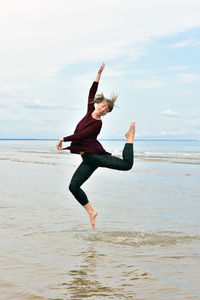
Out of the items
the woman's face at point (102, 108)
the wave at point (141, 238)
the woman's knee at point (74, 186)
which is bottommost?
the wave at point (141, 238)

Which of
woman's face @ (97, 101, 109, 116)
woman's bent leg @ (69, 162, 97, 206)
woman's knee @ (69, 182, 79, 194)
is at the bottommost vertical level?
woman's knee @ (69, 182, 79, 194)

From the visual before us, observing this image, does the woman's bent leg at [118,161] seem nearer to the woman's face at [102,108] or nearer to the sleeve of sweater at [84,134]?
the sleeve of sweater at [84,134]

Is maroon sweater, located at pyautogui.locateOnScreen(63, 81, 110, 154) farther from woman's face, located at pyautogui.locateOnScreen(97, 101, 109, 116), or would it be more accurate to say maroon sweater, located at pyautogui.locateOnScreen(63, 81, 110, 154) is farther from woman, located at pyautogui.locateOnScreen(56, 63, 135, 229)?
woman's face, located at pyautogui.locateOnScreen(97, 101, 109, 116)

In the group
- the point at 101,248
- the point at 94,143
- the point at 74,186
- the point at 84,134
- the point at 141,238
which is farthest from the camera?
the point at 74,186

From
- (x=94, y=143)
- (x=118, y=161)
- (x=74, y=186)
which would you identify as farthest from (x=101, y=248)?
(x=94, y=143)

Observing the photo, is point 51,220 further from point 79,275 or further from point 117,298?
point 117,298

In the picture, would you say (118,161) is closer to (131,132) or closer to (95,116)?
(131,132)

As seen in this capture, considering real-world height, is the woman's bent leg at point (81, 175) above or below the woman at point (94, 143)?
below

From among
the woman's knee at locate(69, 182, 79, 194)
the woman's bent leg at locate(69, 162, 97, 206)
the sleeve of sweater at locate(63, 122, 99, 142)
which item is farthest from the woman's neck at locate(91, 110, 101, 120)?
the woman's knee at locate(69, 182, 79, 194)

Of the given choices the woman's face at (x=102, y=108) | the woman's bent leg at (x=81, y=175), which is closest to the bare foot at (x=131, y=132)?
the woman's face at (x=102, y=108)

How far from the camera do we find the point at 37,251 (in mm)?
6051

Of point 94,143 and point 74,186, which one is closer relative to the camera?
point 94,143

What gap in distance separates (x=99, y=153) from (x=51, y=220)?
7.03 ft

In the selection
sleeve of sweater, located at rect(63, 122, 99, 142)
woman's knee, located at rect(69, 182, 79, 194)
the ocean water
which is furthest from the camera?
woman's knee, located at rect(69, 182, 79, 194)
